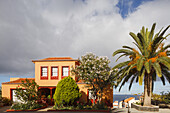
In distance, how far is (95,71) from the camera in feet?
64.3

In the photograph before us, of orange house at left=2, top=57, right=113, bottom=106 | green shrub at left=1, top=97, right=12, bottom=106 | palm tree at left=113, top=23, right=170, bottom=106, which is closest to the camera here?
palm tree at left=113, top=23, right=170, bottom=106

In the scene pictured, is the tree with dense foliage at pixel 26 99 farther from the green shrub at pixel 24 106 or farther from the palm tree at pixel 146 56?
the palm tree at pixel 146 56

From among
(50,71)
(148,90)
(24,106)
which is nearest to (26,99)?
(24,106)

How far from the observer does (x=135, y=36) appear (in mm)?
21172

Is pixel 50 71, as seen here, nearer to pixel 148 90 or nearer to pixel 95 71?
pixel 95 71

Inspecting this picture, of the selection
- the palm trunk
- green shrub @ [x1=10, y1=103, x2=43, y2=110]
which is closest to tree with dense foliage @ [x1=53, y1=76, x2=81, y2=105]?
green shrub @ [x1=10, y1=103, x2=43, y2=110]

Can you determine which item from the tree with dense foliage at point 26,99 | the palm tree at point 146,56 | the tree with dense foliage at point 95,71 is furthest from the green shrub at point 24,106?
the palm tree at point 146,56

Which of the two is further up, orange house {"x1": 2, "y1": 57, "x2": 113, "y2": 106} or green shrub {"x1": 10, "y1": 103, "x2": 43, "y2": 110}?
orange house {"x1": 2, "y1": 57, "x2": 113, "y2": 106}

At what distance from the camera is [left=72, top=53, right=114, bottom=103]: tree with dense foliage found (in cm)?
1964

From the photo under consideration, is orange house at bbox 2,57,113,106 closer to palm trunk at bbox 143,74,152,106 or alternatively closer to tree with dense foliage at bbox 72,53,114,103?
tree with dense foliage at bbox 72,53,114,103

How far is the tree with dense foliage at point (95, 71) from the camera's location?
64.4 feet

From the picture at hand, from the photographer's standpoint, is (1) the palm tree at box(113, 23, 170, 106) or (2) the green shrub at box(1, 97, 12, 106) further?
(2) the green shrub at box(1, 97, 12, 106)

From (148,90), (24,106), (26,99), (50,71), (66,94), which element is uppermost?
(50,71)

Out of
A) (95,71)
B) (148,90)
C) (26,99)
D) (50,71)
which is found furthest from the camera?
(50,71)
